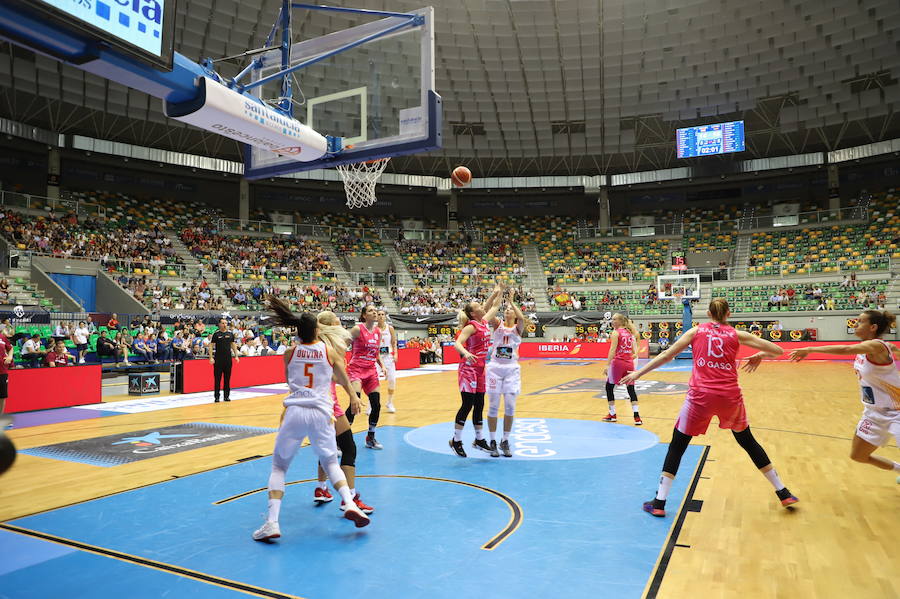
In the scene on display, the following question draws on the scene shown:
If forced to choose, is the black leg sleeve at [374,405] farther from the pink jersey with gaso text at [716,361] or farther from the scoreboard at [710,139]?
the scoreboard at [710,139]

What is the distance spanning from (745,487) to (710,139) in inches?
1282

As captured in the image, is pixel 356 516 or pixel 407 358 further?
pixel 407 358

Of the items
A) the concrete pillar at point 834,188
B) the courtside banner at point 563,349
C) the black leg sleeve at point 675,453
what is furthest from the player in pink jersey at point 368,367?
the concrete pillar at point 834,188

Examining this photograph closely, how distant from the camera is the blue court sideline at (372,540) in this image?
151 inches

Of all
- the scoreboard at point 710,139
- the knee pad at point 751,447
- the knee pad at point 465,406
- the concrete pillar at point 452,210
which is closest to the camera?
the knee pad at point 751,447

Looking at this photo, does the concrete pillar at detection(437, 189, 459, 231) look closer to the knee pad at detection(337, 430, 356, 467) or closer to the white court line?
the white court line

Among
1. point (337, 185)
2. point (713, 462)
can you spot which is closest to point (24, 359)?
point (713, 462)

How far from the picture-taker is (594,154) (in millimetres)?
38031

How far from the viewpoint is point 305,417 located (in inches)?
186

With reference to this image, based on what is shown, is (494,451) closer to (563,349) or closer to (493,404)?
(493,404)

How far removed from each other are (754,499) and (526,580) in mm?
3129

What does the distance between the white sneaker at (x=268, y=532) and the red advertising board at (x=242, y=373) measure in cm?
1198

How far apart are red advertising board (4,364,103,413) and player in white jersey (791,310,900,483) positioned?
14333mm

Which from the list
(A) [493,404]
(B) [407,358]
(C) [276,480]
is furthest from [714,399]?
(B) [407,358]
